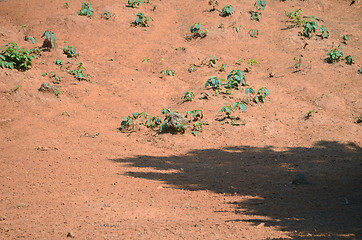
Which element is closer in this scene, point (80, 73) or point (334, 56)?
point (80, 73)

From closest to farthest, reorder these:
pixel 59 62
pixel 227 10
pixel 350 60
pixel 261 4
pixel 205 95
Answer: pixel 205 95 < pixel 59 62 < pixel 350 60 < pixel 227 10 < pixel 261 4

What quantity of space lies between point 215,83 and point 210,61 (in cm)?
182

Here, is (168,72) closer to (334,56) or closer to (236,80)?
(236,80)

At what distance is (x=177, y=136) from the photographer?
8.80 metres

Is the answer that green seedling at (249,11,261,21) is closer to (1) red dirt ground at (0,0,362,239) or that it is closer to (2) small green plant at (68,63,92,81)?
(1) red dirt ground at (0,0,362,239)

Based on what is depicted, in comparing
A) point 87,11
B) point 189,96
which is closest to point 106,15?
point 87,11

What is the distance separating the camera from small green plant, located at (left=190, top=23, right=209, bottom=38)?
14.1 m

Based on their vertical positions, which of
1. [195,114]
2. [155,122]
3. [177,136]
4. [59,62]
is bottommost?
[177,136]

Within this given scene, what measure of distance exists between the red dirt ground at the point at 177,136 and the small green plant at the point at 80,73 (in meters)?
0.24

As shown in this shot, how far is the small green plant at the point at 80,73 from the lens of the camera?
426 inches

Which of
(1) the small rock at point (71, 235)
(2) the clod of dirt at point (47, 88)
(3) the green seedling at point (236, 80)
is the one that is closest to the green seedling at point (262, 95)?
(3) the green seedling at point (236, 80)

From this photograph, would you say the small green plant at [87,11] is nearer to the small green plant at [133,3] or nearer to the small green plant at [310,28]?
the small green plant at [133,3]

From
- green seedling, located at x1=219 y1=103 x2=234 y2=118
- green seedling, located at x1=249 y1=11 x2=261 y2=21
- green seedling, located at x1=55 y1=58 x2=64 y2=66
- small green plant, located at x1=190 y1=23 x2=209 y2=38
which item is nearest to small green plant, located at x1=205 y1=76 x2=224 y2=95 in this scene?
green seedling, located at x1=219 y1=103 x2=234 y2=118

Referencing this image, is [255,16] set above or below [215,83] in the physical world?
above
